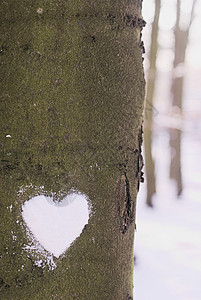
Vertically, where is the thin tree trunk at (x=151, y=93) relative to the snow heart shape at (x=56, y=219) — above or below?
above

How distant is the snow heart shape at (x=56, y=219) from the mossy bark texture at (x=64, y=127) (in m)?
0.01

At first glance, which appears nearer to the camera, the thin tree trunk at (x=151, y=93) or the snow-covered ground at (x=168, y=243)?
the snow-covered ground at (x=168, y=243)

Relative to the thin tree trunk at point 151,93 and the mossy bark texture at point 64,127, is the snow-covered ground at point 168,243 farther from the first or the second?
the mossy bark texture at point 64,127

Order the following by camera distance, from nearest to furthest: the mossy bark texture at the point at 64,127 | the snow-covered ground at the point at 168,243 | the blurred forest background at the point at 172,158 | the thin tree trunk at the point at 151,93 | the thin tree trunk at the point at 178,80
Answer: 1. the mossy bark texture at the point at 64,127
2. the snow-covered ground at the point at 168,243
3. the blurred forest background at the point at 172,158
4. the thin tree trunk at the point at 151,93
5. the thin tree trunk at the point at 178,80

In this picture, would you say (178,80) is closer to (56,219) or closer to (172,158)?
(172,158)

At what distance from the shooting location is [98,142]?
588 mm

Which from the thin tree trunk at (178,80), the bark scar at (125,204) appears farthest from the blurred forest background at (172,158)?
the bark scar at (125,204)

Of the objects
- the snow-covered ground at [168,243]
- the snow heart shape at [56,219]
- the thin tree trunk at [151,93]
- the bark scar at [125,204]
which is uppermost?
the thin tree trunk at [151,93]

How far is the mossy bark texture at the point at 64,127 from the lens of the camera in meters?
0.55

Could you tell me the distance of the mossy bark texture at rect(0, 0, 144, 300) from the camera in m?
0.55

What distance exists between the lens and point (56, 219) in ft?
1.93

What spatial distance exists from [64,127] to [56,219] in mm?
173

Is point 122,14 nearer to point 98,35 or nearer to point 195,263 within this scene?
point 98,35

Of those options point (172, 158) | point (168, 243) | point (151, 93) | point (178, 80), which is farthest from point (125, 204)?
point (172, 158)
